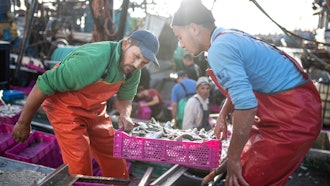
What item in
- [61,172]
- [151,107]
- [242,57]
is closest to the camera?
[242,57]

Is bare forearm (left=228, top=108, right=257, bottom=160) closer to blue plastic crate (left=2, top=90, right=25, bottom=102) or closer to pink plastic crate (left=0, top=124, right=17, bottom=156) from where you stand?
pink plastic crate (left=0, top=124, right=17, bottom=156)

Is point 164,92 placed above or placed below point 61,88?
below

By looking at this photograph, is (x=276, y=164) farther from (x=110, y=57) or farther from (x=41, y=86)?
(x=41, y=86)

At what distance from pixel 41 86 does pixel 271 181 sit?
225cm

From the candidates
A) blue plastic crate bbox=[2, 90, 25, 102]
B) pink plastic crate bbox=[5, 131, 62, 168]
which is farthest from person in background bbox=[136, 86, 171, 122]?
pink plastic crate bbox=[5, 131, 62, 168]

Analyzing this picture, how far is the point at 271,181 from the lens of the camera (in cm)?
249

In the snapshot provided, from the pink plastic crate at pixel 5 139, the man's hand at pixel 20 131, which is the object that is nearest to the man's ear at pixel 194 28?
the man's hand at pixel 20 131

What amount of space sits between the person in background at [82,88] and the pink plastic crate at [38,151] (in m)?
1.11

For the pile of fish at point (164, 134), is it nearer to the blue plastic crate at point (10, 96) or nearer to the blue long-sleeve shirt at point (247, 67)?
the blue long-sleeve shirt at point (247, 67)

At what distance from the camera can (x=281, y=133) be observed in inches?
92.7

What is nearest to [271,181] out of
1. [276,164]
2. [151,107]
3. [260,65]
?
[276,164]

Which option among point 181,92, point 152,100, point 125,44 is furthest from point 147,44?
point 152,100

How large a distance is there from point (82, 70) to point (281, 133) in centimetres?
192

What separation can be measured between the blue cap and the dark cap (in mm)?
838
